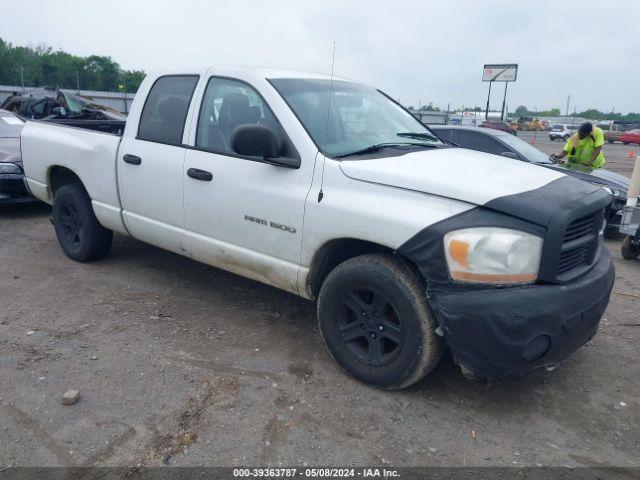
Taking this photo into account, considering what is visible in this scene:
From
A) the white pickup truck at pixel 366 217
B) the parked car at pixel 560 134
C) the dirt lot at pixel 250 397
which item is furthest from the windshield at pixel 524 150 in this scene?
the parked car at pixel 560 134

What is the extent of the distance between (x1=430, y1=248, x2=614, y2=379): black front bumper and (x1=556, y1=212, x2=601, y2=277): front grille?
11 cm

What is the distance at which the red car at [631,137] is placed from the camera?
3903cm

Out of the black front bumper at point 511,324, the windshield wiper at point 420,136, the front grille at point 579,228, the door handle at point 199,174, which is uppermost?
the windshield wiper at point 420,136

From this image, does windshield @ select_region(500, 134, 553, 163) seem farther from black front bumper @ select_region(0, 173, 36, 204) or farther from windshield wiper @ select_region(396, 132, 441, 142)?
black front bumper @ select_region(0, 173, 36, 204)

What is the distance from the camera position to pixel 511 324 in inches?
106

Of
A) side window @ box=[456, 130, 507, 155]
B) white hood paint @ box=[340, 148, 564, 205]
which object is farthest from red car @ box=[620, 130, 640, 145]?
white hood paint @ box=[340, 148, 564, 205]

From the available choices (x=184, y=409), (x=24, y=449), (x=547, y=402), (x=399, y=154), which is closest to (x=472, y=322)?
(x=547, y=402)

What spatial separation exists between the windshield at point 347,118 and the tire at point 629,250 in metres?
3.40

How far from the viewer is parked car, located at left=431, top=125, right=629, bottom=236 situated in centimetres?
736

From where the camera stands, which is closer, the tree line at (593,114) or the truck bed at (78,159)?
the truck bed at (78,159)

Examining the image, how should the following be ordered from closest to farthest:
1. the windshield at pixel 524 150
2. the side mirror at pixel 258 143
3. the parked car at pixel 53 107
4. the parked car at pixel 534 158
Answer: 1. the side mirror at pixel 258 143
2. the parked car at pixel 534 158
3. the windshield at pixel 524 150
4. the parked car at pixel 53 107

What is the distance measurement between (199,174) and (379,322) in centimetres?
174

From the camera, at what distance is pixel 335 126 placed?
3701 mm

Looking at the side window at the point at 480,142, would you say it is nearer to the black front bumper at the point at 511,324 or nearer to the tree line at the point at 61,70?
the black front bumper at the point at 511,324
